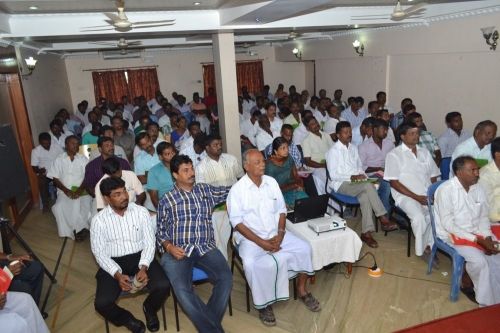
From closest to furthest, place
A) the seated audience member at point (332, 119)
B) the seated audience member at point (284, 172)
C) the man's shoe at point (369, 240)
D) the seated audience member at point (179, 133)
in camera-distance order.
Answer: the seated audience member at point (284, 172), the man's shoe at point (369, 240), the seated audience member at point (179, 133), the seated audience member at point (332, 119)

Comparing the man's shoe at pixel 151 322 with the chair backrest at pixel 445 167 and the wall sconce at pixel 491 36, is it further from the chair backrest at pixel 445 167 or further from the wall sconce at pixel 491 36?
the wall sconce at pixel 491 36

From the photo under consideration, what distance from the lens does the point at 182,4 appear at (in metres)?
5.42

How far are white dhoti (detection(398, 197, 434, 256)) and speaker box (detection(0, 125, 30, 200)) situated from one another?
4.07 metres

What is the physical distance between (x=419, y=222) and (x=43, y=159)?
5559 mm

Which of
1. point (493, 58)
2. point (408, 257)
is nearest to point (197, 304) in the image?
point (408, 257)

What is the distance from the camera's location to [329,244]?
364 cm

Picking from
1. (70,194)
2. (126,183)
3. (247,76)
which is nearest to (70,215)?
(70,194)

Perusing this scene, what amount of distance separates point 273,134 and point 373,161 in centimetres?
241

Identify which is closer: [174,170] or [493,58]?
[174,170]

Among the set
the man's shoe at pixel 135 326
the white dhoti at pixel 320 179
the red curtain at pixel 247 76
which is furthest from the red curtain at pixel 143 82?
the man's shoe at pixel 135 326

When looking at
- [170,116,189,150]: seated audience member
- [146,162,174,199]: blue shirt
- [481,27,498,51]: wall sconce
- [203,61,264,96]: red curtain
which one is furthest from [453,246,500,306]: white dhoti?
[203,61,264,96]: red curtain

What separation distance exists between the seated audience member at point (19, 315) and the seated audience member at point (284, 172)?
2.59 m

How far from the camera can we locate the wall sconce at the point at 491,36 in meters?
6.23

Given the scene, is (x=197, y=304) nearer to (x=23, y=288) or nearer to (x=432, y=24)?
(x=23, y=288)
